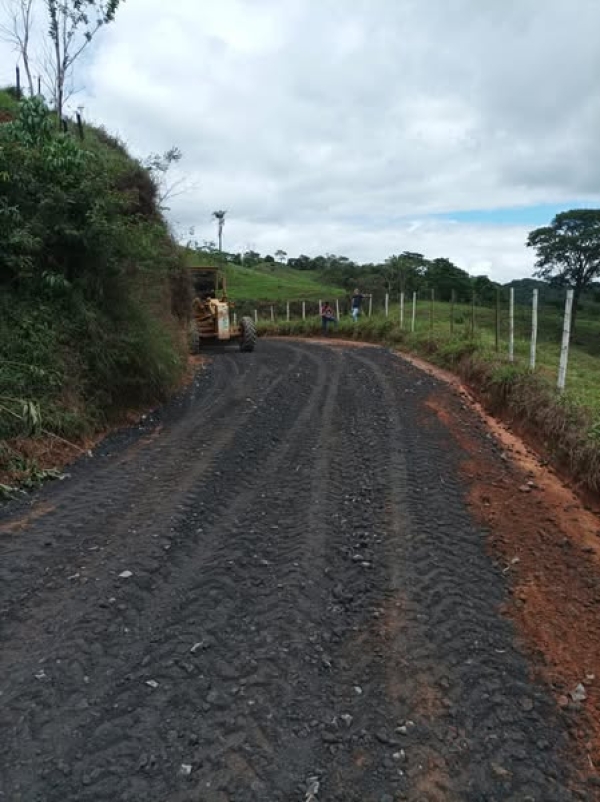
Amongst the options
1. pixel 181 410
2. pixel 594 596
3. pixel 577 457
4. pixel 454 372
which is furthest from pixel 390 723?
pixel 454 372

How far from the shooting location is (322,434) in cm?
764

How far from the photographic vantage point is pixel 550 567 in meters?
4.29

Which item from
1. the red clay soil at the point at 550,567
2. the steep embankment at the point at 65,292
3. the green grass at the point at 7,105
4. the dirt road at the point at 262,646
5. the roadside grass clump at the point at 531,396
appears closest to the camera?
the dirt road at the point at 262,646

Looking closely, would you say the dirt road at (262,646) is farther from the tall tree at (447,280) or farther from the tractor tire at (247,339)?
the tall tree at (447,280)

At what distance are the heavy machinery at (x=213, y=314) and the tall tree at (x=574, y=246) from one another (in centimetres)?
3016

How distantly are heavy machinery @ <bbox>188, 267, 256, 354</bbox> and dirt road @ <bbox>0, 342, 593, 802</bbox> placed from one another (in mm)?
12545

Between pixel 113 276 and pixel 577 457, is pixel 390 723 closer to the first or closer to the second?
pixel 577 457

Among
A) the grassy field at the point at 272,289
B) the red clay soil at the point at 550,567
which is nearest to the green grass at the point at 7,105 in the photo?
the red clay soil at the point at 550,567

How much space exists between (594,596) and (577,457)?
258 cm

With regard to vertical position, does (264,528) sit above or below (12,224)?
below

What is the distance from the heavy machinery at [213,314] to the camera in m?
18.4

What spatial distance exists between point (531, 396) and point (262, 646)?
6304 millimetres

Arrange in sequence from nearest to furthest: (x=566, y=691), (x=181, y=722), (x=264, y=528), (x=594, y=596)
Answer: (x=181, y=722) → (x=566, y=691) → (x=594, y=596) → (x=264, y=528)

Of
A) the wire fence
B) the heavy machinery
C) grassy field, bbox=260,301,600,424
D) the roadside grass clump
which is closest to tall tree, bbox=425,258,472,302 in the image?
the wire fence
